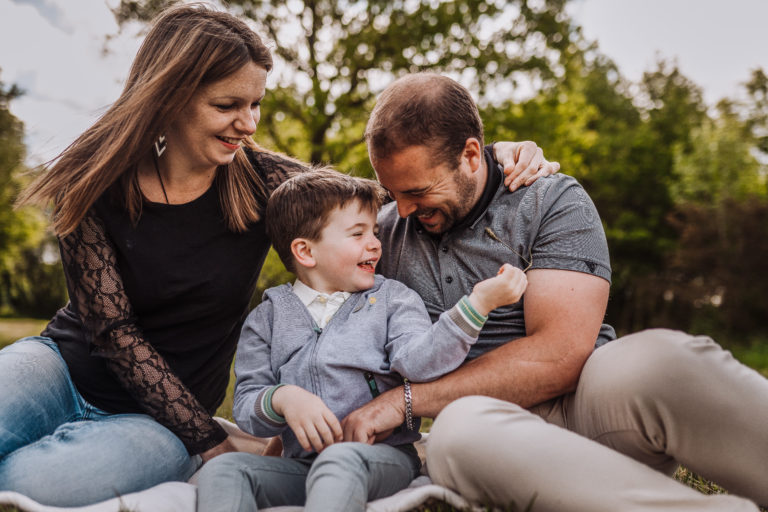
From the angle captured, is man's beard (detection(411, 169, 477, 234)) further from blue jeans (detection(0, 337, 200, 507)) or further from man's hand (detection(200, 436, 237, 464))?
blue jeans (detection(0, 337, 200, 507))

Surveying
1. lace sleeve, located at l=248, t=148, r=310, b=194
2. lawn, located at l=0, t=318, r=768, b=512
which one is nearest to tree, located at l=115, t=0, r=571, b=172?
lawn, located at l=0, t=318, r=768, b=512

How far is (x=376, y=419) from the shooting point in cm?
221

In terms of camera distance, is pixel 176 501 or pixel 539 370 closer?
pixel 176 501

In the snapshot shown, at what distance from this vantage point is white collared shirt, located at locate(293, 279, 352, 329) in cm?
253

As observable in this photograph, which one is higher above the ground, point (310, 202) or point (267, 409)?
point (310, 202)

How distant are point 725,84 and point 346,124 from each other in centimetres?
1938

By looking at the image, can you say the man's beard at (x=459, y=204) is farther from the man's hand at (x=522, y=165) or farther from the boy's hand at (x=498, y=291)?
the boy's hand at (x=498, y=291)

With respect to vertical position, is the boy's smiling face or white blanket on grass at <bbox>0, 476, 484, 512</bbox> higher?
the boy's smiling face

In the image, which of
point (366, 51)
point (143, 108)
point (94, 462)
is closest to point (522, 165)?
point (143, 108)

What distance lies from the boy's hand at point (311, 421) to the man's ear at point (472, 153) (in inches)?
45.3

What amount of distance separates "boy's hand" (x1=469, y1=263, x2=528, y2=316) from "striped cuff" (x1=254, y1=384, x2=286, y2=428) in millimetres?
781

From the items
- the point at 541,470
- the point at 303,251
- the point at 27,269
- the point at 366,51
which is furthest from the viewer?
the point at 27,269

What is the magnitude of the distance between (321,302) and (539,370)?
2.98ft

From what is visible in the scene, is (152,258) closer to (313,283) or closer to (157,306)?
(157,306)
